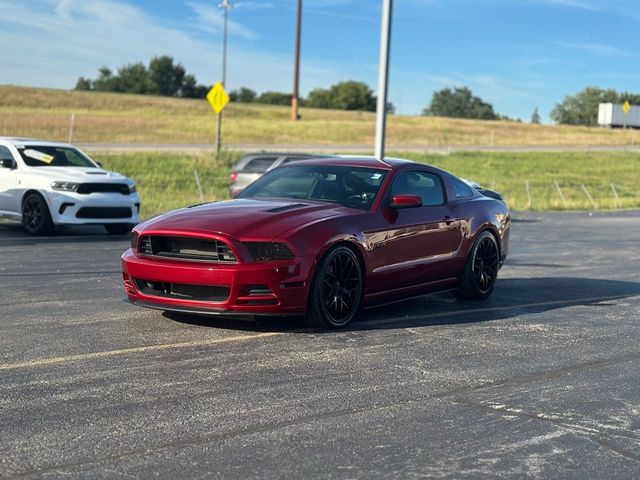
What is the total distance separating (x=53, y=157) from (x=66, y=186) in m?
1.30

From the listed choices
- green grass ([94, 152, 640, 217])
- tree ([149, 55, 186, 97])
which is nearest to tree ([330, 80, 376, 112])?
tree ([149, 55, 186, 97])

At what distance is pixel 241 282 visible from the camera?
7324mm

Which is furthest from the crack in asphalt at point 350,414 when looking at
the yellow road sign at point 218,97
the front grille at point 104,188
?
the yellow road sign at point 218,97

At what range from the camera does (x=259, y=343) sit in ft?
24.0

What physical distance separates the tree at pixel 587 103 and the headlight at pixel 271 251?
423ft

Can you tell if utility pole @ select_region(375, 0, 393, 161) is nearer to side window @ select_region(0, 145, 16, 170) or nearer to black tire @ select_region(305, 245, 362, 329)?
side window @ select_region(0, 145, 16, 170)

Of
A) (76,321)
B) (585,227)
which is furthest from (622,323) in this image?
(585,227)

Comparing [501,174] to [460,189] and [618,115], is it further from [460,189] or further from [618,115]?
[618,115]

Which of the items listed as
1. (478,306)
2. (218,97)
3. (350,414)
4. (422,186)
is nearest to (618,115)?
(218,97)

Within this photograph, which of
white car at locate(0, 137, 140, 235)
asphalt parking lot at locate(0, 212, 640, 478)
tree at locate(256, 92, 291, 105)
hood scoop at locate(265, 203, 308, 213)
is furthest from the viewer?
A: tree at locate(256, 92, 291, 105)

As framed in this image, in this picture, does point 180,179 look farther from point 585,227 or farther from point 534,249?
point 534,249

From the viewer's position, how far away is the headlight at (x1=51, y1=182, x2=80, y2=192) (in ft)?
50.6

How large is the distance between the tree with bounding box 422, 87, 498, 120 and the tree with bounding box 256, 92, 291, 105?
21.8 meters

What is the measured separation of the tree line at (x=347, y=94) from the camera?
129375 mm
